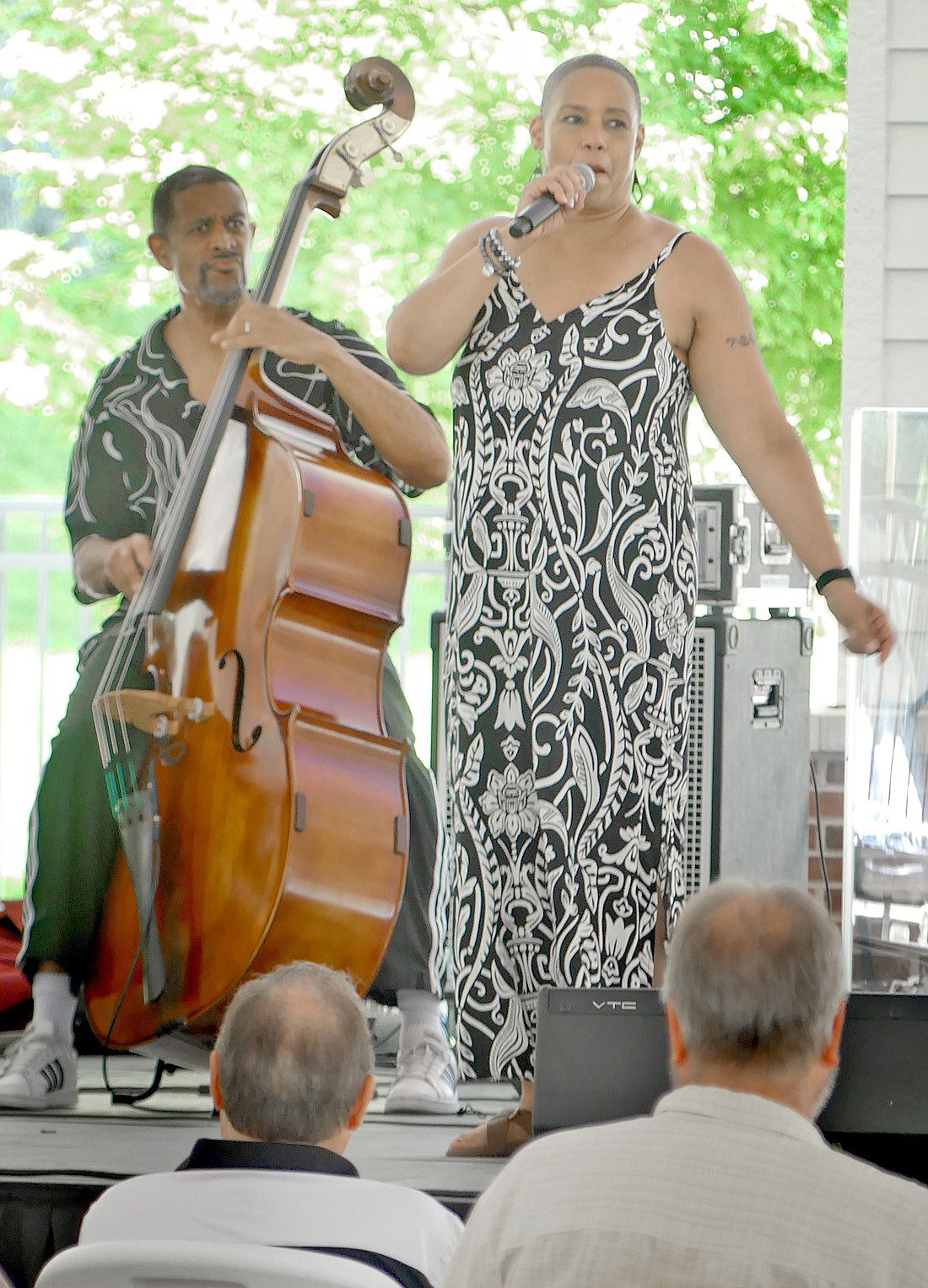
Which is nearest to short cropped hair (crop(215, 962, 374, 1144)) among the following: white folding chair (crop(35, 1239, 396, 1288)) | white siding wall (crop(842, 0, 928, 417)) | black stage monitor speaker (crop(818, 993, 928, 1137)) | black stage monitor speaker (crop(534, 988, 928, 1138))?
white folding chair (crop(35, 1239, 396, 1288))

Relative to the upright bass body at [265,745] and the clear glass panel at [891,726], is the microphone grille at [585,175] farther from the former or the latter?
the clear glass panel at [891,726]

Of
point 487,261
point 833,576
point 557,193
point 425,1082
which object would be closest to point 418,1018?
point 425,1082

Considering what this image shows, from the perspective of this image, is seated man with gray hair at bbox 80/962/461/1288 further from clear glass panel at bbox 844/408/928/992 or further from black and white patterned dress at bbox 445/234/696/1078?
clear glass panel at bbox 844/408/928/992

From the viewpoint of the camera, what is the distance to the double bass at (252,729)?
230cm

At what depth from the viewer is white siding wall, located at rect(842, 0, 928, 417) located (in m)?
3.35

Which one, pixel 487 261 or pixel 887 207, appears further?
pixel 887 207

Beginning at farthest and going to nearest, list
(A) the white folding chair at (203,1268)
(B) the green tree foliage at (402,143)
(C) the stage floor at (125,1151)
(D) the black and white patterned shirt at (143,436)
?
1. (B) the green tree foliage at (402,143)
2. (D) the black and white patterned shirt at (143,436)
3. (C) the stage floor at (125,1151)
4. (A) the white folding chair at (203,1268)

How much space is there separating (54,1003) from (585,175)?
1449 mm

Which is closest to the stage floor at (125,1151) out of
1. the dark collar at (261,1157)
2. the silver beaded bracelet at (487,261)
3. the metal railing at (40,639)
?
the metal railing at (40,639)

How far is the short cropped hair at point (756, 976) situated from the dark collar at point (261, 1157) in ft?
1.16

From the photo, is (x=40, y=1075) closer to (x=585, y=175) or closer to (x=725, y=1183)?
(x=585, y=175)

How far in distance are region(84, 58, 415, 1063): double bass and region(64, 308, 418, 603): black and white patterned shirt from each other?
345mm

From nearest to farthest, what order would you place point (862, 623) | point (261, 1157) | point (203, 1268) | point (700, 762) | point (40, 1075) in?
point (203, 1268)
point (261, 1157)
point (862, 623)
point (40, 1075)
point (700, 762)

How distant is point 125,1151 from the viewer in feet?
7.14
